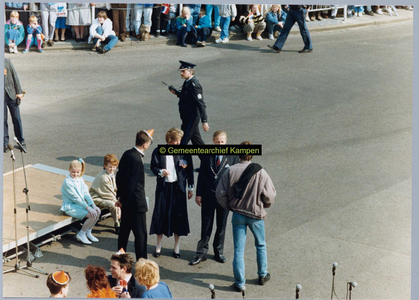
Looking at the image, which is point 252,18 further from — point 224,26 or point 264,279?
point 264,279

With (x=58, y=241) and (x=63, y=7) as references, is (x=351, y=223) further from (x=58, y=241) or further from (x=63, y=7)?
(x=63, y=7)

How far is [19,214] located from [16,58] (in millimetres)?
5913

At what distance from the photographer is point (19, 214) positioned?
8.35 m

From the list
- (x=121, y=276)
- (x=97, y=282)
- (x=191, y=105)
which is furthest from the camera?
(x=191, y=105)

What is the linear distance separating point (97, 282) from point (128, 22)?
901 cm

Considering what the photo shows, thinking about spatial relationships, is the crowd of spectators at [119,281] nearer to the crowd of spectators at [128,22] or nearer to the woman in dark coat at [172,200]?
the woman in dark coat at [172,200]

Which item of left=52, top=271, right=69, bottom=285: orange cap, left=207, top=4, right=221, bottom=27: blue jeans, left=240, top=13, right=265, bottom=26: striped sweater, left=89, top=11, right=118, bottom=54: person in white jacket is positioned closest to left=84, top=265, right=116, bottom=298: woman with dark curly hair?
left=52, top=271, right=69, bottom=285: orange cap

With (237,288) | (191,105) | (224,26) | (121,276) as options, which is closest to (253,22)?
(224,26)

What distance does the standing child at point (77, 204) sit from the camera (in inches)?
330

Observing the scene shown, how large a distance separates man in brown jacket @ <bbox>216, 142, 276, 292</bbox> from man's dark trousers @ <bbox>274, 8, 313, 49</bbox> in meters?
8.11

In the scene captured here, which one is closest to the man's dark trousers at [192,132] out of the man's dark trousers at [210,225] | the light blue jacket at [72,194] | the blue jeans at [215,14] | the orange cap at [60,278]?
the man's dark trousers at [210,225]

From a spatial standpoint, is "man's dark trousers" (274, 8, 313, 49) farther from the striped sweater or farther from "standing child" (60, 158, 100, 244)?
"standing child" (60, 158, 100, 244)

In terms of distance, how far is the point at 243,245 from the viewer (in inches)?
301

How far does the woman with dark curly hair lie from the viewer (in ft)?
21.5
